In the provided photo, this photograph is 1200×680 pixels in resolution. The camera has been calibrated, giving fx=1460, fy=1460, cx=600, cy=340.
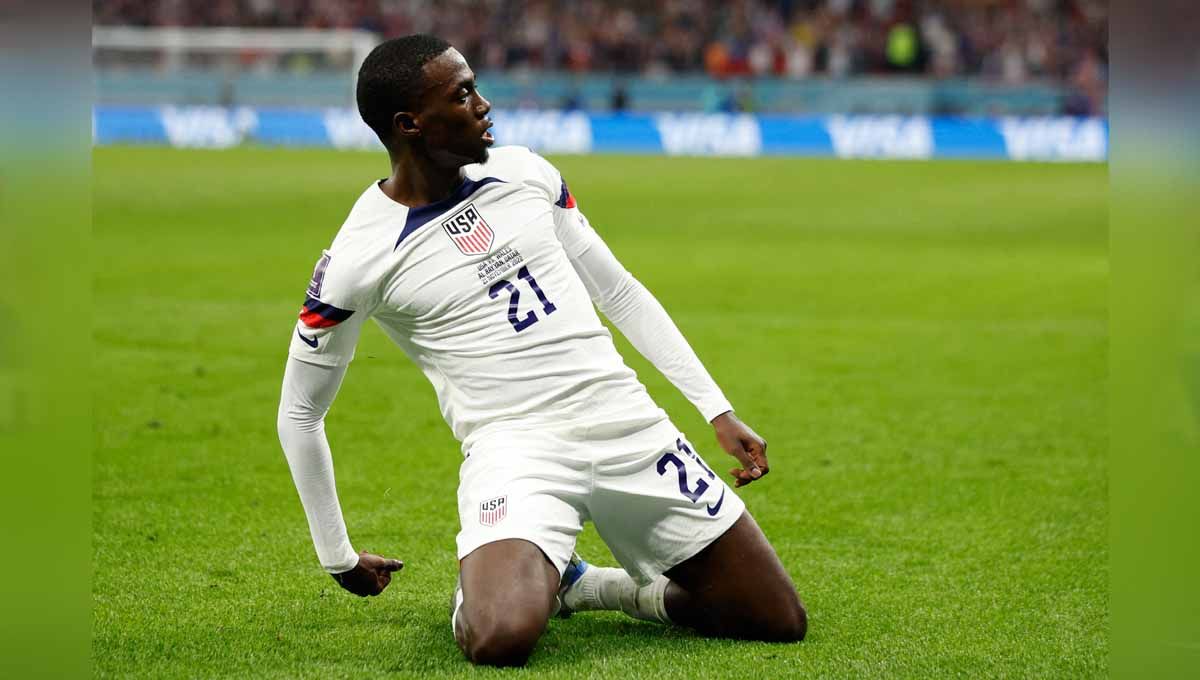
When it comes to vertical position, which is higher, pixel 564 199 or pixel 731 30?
pixel 564 199

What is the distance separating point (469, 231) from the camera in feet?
13.8

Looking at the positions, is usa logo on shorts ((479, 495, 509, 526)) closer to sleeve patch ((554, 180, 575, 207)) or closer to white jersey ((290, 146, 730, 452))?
white jersey ((290, 146, 730, 452))

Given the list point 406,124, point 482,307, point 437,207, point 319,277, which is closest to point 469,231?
point 437,207

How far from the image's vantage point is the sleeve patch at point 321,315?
399cm

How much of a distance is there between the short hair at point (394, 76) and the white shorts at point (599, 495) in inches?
38.3

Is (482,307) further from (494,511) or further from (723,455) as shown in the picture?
(723,455)

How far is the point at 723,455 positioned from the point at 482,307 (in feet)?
10.7

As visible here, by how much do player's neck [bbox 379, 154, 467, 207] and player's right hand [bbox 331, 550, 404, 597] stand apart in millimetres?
1062

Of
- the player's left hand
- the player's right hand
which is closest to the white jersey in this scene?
the player's left hand

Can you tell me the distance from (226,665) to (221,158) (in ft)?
76.2

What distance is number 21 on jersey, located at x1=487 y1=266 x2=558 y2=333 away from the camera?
4195 mm

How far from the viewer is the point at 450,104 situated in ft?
13.3

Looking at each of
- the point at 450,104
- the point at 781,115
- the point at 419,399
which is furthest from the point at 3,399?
the point at 781,115

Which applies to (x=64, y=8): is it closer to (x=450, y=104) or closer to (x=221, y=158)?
(x=450, y=104)
